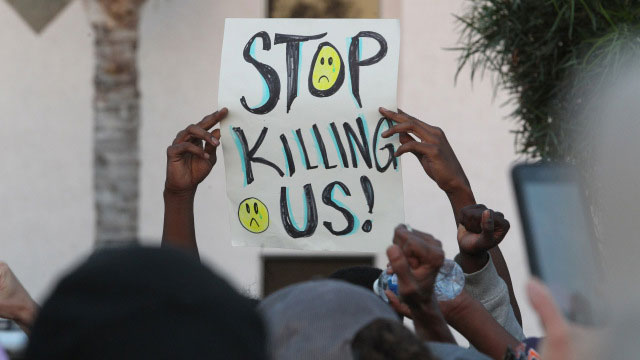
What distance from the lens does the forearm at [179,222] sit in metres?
2.65

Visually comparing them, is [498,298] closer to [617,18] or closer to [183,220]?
[183,220]

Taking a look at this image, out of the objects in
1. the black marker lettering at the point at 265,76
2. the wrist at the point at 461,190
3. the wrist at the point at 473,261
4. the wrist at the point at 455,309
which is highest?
the black marker lettering at the point at 265,76

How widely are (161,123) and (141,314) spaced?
21.1ft

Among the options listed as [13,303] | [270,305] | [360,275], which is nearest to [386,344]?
Answer: [270,305]

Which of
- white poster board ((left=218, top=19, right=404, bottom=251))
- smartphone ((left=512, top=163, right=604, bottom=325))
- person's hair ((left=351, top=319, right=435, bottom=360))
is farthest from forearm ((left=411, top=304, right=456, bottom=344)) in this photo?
white poster board ((left=218, top=19, right=404, bottom=251))

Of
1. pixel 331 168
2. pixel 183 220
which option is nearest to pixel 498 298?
pixel 331 168

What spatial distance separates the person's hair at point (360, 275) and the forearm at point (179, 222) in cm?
41

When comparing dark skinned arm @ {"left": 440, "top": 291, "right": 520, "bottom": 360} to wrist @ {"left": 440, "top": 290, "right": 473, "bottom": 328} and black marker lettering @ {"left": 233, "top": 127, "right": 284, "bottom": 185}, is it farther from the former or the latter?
black marker lettering @ {"left": 233, "top": 127, "right": 284, "bottom": 185}

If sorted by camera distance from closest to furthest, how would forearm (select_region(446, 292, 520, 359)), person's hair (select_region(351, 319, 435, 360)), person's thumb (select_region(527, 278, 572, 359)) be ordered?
person's thumb (select_region(527, 278, 572, 359)), person's hair (select_region(351, 319, 435, 360)), forearm (select_region(446, 292, 520, 359))

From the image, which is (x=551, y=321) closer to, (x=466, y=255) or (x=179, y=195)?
(x=466, y=255)

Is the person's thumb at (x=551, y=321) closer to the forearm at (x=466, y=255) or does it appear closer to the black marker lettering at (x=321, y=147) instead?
the forearm at (x=466, y=255)

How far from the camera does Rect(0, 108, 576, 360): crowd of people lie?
921mm

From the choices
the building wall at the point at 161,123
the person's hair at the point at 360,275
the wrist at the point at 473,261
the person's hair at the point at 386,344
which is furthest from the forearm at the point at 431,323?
the building wall at the point at 161,123

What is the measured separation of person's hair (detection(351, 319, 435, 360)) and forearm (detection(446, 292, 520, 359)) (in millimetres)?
573
